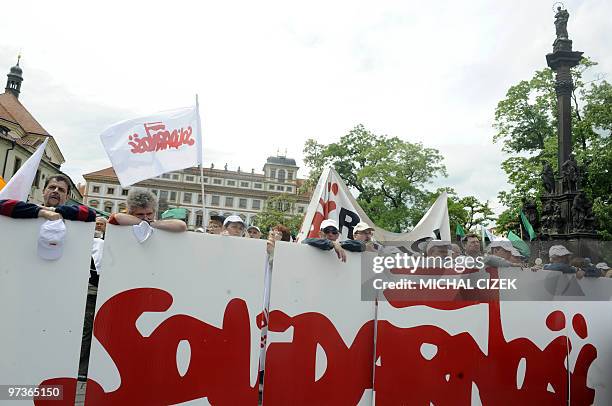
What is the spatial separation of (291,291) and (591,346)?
348 cm

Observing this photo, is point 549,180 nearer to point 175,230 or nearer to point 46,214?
point 175,230

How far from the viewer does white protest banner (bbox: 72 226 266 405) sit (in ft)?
11.2

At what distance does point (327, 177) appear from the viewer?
A: 7.31m

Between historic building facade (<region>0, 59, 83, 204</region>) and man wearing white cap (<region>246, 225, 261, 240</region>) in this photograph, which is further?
historic building facade (<region>0, 59, 83, 204</region>)

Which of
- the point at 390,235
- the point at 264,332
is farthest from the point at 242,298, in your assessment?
the point at 390,235

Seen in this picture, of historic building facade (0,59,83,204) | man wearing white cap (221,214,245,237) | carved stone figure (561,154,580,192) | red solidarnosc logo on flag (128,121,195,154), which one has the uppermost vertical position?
historic building facade (0,59,83,204)

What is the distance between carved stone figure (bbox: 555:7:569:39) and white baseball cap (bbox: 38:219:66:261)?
14.0 metres

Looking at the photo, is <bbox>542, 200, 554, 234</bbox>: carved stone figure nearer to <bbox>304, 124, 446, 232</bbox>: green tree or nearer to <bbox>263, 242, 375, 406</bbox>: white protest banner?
<bbox>263, 242, 375, 406</bbox>: white protest banner

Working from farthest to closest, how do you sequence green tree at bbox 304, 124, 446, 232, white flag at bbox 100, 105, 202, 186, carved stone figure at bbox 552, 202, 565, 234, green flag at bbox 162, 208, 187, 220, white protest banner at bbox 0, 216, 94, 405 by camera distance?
green tree at bbox 304, 124, 446, 232
carved stone figure at bbox 552, 202, 565, 234
white flag at bbox 100, 105, 202, 186
green flag at bbox 162, 208, 187, 220
white protest banner at bbox 0, 216, 94, 405

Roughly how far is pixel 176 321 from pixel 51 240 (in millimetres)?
1079

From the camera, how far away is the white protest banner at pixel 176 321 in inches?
→ 135

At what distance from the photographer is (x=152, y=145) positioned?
5.38m

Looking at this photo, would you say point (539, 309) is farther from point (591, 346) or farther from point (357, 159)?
point (357, 159)

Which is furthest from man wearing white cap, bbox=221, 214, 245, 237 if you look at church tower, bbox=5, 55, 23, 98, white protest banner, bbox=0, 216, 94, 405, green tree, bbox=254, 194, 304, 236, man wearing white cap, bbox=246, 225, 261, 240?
church tower, bbox=5, 55, 23, 98
